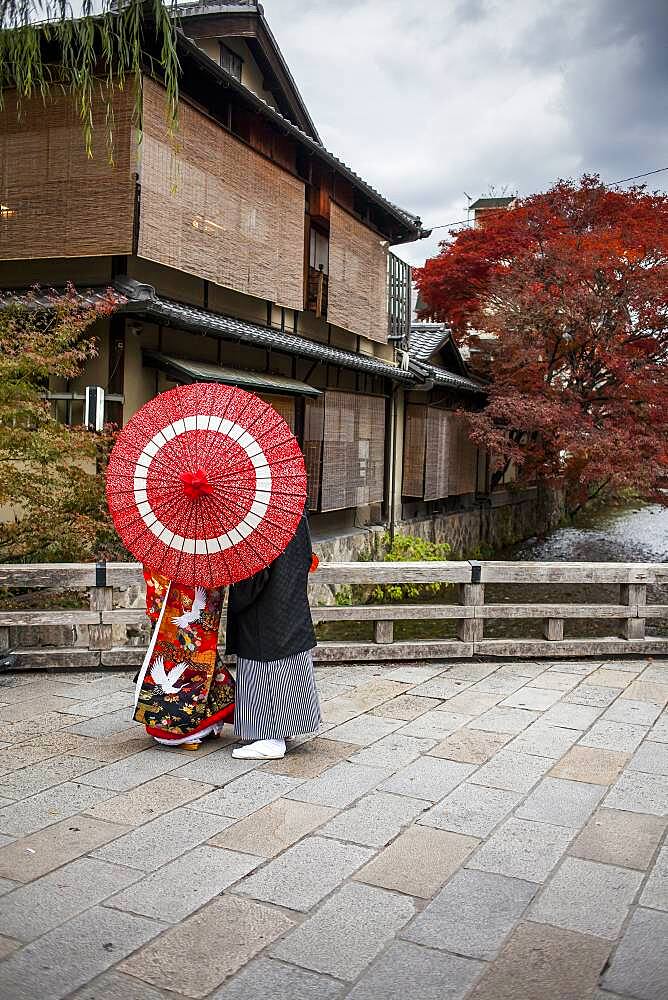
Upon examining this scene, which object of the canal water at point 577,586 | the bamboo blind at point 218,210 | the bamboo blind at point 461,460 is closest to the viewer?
the bamboo blind at point 218,210

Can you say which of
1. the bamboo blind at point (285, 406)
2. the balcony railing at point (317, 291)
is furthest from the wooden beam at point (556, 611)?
the balcony railing at point (317, 291)

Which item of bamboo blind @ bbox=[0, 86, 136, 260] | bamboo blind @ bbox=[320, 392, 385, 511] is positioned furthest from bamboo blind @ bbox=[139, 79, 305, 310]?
bamboo blind @ bbox=[320, 392, 385, 511]

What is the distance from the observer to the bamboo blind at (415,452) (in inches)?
687

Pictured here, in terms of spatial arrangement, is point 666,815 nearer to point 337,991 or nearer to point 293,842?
point 293,842

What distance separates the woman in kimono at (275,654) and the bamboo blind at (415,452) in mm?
12676

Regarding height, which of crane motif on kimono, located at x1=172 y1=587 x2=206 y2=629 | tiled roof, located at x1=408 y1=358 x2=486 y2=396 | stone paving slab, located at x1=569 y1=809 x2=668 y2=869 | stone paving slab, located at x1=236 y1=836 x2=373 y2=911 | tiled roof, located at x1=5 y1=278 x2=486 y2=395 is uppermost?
tiled roof, located at x1=408 y1=358 x2=486 y2=396

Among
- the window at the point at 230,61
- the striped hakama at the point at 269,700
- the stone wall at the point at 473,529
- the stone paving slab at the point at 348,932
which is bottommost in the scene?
the stone paving slab at the point at 348,932

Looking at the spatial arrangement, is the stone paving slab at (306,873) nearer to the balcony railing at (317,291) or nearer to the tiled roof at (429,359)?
the balcony railing at (317,291)

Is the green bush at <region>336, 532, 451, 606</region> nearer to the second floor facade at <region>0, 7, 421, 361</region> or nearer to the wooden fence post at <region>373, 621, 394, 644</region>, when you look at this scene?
the second floor facade at <region>0, 7, 421, 361</region>

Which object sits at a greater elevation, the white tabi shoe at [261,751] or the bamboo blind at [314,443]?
the bamboo blind at [314,443]

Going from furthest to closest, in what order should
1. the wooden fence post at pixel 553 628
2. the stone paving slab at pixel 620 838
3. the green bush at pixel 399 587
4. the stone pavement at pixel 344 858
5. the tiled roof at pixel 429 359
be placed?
the tiled roof at pixel 429 359
the green bush at pixel 399 587
the wooden fence post at pixel 553 628
the stone paving slab at pixel 620 838
the stone pavement at pixel 344 858

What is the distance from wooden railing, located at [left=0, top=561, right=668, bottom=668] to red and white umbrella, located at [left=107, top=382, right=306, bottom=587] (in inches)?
73.4

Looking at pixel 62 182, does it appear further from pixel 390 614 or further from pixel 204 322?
pixel 390 614

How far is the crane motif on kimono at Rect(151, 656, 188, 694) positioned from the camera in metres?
4.85
